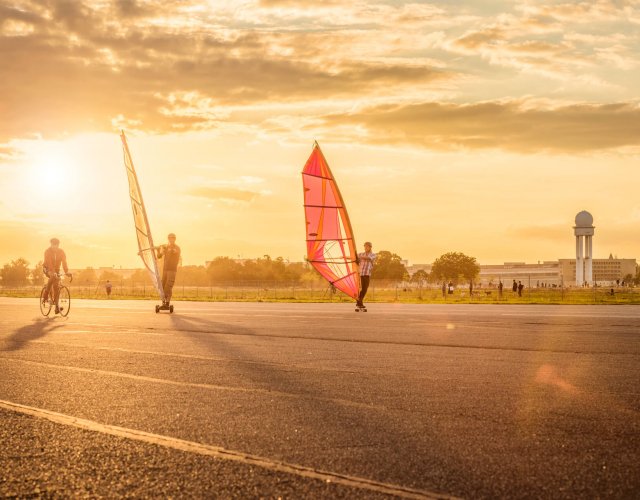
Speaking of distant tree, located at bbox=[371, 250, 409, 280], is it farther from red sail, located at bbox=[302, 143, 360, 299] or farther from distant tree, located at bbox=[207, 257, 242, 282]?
red sail, located at bbox=[302, 143, 360, 299]

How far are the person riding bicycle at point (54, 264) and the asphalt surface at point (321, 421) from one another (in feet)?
29.9

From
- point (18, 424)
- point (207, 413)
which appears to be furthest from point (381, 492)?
point (18, 424)

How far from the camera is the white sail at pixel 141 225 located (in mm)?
19812

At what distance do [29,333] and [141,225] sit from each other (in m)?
7.61

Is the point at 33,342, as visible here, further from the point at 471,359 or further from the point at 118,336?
the point at 471,359

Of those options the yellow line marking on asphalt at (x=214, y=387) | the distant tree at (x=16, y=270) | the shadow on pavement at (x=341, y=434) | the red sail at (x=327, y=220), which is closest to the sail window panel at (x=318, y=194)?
the red sail at (x=327, y=220)

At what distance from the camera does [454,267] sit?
146m

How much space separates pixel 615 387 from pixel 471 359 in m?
2.31

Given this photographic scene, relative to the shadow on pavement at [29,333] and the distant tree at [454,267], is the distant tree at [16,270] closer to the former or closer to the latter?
the distant tree at [454,267]

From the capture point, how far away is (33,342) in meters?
11.2

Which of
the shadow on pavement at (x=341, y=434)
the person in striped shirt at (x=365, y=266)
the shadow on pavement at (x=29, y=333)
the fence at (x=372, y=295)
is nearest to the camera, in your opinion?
the shadow on pavement at (x=341, y=434)

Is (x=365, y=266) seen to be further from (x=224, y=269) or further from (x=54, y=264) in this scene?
(x=224, y=269)

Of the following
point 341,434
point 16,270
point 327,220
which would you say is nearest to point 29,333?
point 341,434

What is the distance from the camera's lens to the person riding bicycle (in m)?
18.7
